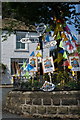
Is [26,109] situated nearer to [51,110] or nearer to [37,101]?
[37,101]

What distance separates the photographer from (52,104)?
7.08m

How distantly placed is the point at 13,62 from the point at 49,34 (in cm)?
1552

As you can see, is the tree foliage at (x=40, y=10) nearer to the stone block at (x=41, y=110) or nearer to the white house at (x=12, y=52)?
the stone block at (x=41, y=110)

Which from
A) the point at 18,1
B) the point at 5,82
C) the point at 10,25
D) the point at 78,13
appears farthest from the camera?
the point at 5,82

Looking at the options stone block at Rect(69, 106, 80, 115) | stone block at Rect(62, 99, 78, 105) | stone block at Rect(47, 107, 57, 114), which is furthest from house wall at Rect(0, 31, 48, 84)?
stone block at Rect(69, 106, 80, 115)

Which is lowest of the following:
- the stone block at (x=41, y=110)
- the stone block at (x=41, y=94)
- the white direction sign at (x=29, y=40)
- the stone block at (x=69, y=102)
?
the stone block at (x=41, y=110)

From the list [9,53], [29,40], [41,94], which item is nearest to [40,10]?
[41,94]

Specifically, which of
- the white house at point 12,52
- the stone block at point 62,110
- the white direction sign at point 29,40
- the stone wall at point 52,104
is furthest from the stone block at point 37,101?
the white house at point 12,52

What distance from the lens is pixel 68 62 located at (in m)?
8.45

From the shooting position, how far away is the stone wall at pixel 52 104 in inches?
275

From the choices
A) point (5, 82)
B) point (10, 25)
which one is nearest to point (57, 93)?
point (10, 25)

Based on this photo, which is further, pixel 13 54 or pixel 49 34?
pixel 13 54

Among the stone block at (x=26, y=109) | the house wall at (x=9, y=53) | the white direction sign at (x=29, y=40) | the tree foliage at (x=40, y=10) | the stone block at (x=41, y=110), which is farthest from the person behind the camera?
the house wall at (x=9, y=53)

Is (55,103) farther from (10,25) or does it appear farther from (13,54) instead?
(13,54)
